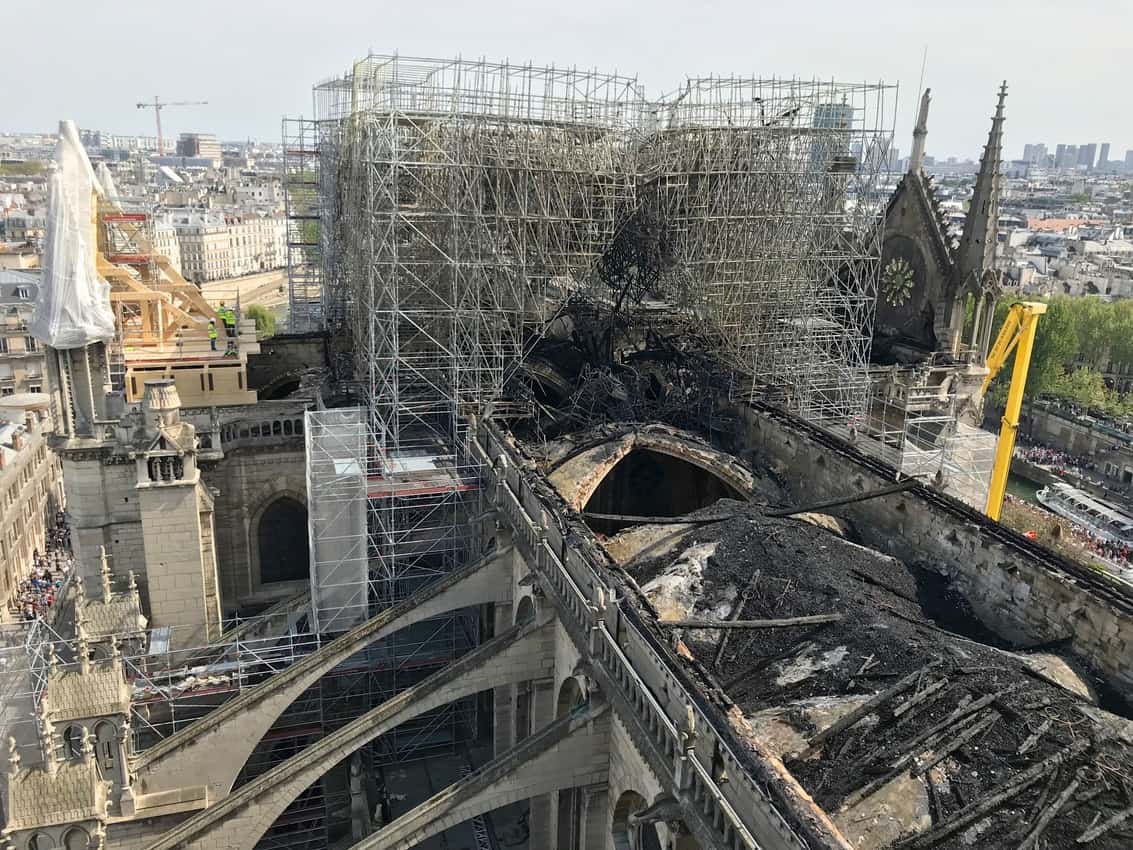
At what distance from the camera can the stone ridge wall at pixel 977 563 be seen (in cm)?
1709

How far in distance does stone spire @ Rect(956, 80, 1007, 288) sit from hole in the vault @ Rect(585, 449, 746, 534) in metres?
16.9

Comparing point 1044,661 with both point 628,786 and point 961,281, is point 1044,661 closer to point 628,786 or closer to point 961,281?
point 628,786

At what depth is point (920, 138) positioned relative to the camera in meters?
39.5

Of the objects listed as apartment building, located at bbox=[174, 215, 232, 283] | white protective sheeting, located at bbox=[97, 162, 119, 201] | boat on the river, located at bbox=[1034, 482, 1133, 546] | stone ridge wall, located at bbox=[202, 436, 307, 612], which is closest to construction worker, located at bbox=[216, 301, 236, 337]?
white protective sheeting, located at bbox=[97, 162, 119, 201]

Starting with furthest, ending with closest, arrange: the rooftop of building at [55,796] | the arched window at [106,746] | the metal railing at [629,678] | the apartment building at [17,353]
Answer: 1. the apartment building at [17,353]
2. the arched window at [106,746]
3. the rooftop of building at [55,796]
4. the metal railing at [629,678]

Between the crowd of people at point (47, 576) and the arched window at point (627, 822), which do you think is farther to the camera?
the crowd of people at point (47, 576)

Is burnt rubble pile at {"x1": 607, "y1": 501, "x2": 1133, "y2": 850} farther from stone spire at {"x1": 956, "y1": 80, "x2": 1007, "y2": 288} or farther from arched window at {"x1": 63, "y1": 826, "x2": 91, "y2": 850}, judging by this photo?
stone spire at {"x1": 956, "y1": 80, "x2": 1007, "y2": 288}

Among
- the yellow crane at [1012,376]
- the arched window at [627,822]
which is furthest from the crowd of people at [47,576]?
the yellow crane at [1012,376]

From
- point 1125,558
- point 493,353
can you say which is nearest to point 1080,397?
point 1125,558

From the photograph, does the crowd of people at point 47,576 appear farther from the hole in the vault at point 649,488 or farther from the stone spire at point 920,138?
the stone spire at point 920,138

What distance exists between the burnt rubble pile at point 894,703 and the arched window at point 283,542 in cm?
1279

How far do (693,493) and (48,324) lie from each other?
18561 mm

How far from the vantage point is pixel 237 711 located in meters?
19.7

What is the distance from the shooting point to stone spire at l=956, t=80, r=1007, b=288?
3571 cm
